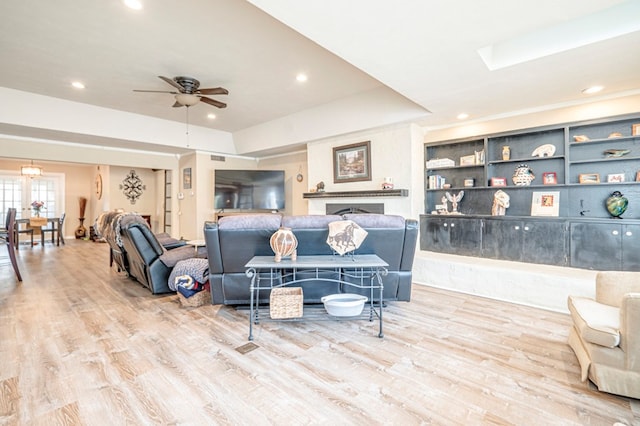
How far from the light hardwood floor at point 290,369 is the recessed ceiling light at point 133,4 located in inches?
115

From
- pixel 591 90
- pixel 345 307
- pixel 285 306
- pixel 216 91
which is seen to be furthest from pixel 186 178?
pixel 591 90

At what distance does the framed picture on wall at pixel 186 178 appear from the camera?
7332 mm

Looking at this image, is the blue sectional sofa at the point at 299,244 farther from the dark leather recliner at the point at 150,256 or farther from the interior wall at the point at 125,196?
the interior wall at the point at 125,196

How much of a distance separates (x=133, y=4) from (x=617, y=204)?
564cm

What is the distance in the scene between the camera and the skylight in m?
2.26

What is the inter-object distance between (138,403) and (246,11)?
10.4ft

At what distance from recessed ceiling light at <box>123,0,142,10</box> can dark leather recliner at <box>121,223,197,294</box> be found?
7.17ft

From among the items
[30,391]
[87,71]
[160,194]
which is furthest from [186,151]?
[30,391]

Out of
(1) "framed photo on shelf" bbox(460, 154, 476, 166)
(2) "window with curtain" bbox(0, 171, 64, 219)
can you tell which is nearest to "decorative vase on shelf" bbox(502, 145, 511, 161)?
(1) "framed photo on shelf" bbox(460, 154, 476, 166)

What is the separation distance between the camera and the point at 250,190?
7008 millimetres

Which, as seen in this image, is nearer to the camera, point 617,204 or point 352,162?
point 617,204

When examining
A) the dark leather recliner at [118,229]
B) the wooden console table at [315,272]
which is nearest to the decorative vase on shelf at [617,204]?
the wooden console table at [315,272]

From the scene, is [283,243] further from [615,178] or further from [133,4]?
[615,178]

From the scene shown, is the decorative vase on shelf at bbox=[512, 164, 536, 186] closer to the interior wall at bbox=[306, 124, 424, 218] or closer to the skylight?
the interior wall at bbox=[306, 124, 424, 218]
